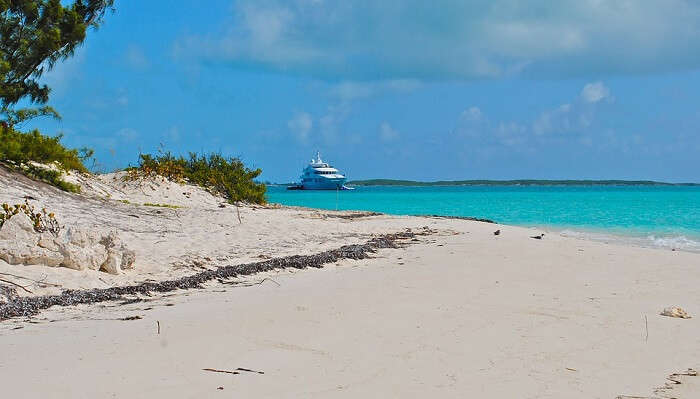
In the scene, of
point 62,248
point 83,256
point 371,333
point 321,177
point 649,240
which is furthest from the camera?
point 321,177

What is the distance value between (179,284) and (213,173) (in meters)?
15.1

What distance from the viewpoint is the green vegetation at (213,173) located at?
68.0 feet

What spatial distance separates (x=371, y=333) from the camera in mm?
5336

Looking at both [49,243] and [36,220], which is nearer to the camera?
[49,243]

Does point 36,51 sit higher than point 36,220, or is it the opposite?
point 36,51

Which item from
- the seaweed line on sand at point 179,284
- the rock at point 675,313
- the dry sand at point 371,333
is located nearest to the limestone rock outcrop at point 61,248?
the dry sand at point 371,333

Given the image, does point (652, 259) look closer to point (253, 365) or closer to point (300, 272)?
point (300, 272)

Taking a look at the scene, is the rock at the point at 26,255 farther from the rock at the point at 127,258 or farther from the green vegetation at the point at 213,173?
the green vegetation at the point at 213,173

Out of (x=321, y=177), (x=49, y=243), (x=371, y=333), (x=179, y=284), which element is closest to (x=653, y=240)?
(x=179, y=284)

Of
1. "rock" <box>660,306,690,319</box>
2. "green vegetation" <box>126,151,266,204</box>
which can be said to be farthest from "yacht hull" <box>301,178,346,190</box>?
"rock" <box>660,306,690,319</box>

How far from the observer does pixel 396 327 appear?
219 inches

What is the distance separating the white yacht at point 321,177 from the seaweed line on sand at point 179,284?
77.1 metres

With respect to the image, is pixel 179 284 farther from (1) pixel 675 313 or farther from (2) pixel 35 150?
(2) pixel 35 150

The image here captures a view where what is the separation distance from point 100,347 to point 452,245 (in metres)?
8.36
